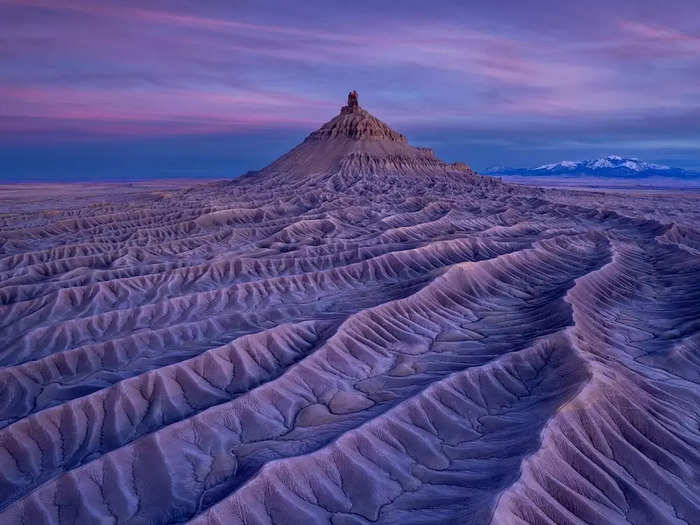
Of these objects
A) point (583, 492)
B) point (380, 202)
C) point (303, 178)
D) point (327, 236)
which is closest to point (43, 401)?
point (583, 492)

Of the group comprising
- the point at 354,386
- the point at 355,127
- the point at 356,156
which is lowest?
the point at 354,386

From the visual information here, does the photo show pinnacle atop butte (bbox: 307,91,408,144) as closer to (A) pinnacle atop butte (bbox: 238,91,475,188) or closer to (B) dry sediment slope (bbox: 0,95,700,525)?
(A) pinnacle atop butte (bbox: 238,91,475,188)

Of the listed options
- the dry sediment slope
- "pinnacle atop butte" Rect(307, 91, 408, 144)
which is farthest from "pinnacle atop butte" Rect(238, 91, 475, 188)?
the dry sediment slope

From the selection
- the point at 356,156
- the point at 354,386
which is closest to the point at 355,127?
the point at 356,156

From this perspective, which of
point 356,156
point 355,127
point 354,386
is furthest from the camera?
point 355,127

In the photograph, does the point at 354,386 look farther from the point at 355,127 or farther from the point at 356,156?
the point at 355,127

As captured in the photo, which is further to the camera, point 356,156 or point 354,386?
point 356,156

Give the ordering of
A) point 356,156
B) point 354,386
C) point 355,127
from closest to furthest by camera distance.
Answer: point 354,386 → point 356,156 → point 355,127

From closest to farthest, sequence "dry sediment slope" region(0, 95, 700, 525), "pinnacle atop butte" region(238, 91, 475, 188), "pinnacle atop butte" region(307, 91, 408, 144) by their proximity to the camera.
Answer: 1. "dry sediment slope" region(0, 95, 700, 525)
2. "pinnacle atop butte" region(238, 91, 475, 188)
3. "pinnacle atop butte" region(307, 91, 408, 144)

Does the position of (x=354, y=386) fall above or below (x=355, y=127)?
below
